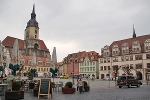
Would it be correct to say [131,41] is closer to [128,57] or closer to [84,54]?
[128,57]

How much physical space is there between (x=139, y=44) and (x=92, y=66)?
2521 centimetres

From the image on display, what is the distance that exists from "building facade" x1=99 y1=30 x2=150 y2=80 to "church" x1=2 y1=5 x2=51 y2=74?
40285 millimetres

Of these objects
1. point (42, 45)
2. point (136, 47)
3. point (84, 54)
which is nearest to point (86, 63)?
point (84, 54)

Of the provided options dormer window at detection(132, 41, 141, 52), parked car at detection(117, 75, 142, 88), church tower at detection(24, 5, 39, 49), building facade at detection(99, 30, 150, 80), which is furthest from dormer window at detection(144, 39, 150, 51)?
church tower at detection(24, 5, 39, 49)

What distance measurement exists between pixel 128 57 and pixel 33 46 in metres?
58.7

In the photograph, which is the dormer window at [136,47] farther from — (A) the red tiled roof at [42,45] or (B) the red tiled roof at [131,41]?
(A) the red tiled roof at [42,45]

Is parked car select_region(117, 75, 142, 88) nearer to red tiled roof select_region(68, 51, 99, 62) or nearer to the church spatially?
red tiled roof select_region(68, 51, 99, 62)

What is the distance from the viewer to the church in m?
99.9

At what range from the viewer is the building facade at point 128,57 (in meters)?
59.5

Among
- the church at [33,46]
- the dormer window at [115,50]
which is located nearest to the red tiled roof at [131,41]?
the dormer window at [115,50]

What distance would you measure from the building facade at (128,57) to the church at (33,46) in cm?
4029

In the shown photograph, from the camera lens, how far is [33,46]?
106 metres

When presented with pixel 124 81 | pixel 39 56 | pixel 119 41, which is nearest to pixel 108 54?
pixel 119 41

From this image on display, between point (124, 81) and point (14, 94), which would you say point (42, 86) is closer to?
point (14, 94)
